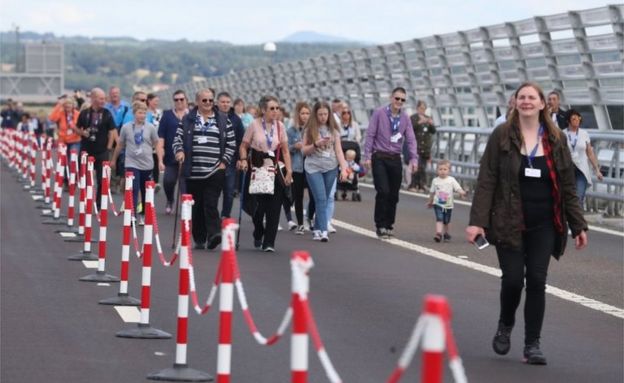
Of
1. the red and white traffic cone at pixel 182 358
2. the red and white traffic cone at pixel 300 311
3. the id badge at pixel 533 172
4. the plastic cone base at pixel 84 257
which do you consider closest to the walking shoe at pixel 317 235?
the plastic cone base at pixel 84 257

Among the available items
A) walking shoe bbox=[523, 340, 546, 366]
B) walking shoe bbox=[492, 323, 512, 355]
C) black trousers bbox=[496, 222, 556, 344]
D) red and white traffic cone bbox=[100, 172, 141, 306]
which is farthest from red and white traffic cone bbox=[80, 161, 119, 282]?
walking shoe bbox=[523, 340, 546, 366]

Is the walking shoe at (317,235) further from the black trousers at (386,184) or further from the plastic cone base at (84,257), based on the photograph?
the plastic cone base at (84,257)

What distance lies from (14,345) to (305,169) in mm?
10261

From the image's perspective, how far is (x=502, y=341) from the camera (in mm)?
11430

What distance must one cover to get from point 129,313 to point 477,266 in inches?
221

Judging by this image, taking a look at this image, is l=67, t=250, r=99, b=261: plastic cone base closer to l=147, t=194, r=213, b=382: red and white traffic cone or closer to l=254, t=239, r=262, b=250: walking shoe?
l=254, t=239, r=262, b=250: walking shoe

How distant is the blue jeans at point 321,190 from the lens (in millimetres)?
20953

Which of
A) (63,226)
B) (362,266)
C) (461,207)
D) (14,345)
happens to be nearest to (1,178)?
(461,207)

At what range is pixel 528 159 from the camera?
36.8 feet

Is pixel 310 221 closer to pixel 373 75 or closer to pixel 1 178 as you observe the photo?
pixel 1 178

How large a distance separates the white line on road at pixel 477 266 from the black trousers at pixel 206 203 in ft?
7.61

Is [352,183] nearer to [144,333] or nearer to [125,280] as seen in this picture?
[125,280]

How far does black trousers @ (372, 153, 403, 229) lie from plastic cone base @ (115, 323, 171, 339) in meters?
9.72

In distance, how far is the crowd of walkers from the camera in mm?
11227
